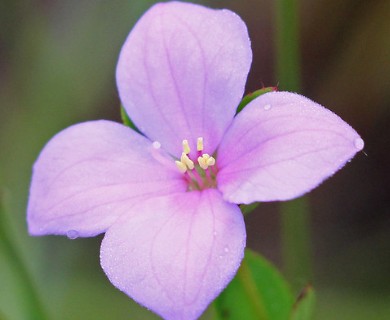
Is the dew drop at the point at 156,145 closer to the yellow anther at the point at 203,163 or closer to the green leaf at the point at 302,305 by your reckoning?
the yellow anther at the point at 203,163

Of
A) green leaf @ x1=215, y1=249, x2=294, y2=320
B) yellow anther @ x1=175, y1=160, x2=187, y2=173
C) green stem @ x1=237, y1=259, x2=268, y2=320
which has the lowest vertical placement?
green leaf @ x1=215, y1=249, x2=294, y2=320

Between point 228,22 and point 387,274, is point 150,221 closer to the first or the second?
point 228,22

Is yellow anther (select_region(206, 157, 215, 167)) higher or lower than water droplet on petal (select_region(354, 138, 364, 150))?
lower

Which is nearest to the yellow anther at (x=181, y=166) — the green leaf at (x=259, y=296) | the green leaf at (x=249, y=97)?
the green leaf at (x=249, y=97)

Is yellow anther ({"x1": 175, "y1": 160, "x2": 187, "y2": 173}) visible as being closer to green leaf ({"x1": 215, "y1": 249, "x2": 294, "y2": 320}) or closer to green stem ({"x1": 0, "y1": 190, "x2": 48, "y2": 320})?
green leaf ({"x1": 215, "y1": 249, "x2": 294, "y2": 320})

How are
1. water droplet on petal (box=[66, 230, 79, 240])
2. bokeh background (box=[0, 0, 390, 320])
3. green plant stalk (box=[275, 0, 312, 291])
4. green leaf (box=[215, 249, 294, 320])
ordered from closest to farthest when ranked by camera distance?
water droplet on petal (box=[66, 230, 79, 240])
green leaf (box=[215, 249, 294, 320])
green plant stalk (box=[275, 0, 312, 291])
bokeh background (box=[0, 0, 390, 320])

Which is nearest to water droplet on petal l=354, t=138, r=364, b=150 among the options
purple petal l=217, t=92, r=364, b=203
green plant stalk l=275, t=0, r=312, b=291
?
purple petal l=217, t=92, r=364, b=203

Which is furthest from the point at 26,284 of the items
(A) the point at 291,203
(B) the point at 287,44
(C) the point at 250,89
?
(C) the point at 250,89
